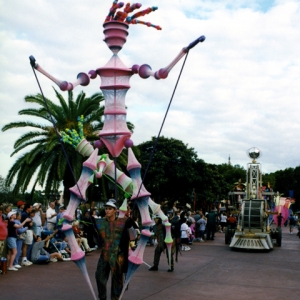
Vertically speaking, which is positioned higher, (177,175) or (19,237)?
(177,175)

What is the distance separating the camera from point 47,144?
19.4 metres

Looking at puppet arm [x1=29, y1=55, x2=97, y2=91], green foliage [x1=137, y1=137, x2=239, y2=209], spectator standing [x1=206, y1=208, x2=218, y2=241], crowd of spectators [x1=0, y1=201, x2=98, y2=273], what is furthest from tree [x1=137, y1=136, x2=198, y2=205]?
puppet arm [x1=29, y1=55, x2=97, y2=91]

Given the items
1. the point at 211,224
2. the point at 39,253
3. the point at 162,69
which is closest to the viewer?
the point at 162,69

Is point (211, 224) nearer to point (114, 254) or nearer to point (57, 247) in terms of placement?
point (57, 247)

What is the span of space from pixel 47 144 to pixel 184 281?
10637 millimetres

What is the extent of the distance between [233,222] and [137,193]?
50.0ft

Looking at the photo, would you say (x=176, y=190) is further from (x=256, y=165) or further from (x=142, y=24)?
(x=142, y=24)

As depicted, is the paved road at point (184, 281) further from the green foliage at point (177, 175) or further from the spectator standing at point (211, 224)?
the green foliage at point (177, 175)

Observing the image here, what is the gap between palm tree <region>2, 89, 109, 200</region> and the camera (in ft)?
65.2

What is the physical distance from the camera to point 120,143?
7.91 meters

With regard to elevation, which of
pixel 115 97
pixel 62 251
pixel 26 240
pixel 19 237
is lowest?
pixel 62 251

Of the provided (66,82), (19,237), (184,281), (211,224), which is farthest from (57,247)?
(211,224)

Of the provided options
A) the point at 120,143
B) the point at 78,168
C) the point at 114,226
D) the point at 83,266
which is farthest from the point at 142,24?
the point at 78,168

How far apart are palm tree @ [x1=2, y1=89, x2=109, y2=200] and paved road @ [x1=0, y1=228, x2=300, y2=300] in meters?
6.28
